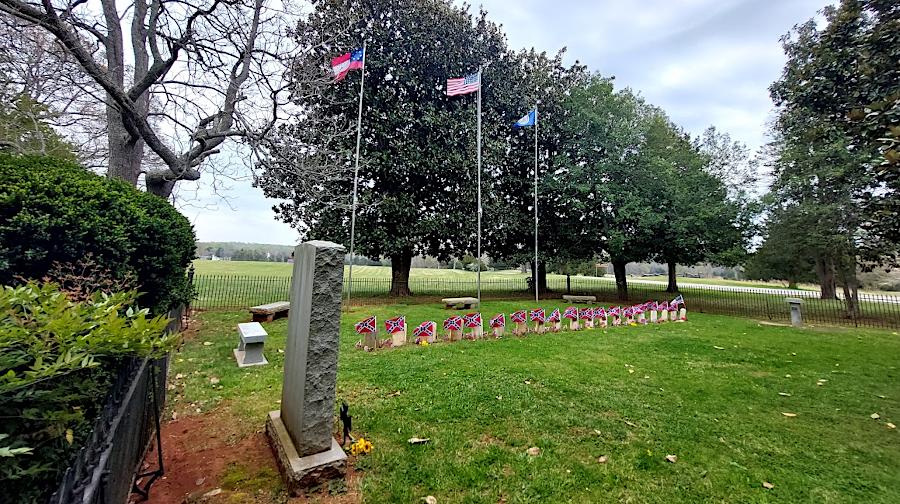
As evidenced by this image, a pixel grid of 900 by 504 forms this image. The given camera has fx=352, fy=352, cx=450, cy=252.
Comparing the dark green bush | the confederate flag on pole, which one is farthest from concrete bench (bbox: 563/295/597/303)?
the dark green bush

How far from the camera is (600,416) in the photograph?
3822mm

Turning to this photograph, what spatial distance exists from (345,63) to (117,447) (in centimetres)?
1054

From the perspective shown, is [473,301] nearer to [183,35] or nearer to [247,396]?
[247,396]

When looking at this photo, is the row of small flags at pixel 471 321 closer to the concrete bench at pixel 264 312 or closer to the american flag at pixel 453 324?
the american flag at pixel 453 324

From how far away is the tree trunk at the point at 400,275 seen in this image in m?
15.3

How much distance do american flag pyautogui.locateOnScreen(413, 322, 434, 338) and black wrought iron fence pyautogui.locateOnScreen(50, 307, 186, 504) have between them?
4.33 m

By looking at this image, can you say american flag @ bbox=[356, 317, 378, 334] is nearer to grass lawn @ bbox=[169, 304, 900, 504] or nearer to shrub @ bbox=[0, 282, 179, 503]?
grass lawn @ bbox=[169, 304, 900, 504]

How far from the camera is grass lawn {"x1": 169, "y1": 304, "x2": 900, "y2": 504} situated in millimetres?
2670

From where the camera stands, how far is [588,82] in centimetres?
1599

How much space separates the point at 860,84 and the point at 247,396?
926cm

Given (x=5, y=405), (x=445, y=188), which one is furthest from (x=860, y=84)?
(x=445, y=188)

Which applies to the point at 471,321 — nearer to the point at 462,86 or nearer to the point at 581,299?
the point at 462,86

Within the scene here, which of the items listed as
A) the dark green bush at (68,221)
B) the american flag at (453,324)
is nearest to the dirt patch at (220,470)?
the dark green bush at (68,221)

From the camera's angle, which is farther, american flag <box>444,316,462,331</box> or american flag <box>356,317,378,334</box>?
american flag <box>444,316,462,331</box>
